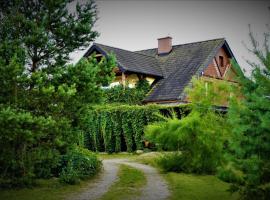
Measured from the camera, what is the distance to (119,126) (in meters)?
24.0

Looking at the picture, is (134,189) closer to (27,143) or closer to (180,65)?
(27,143)

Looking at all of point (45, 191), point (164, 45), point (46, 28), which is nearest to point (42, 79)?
point (46, 28)

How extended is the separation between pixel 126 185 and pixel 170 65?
72.5 feet

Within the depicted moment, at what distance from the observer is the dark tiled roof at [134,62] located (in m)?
30.5

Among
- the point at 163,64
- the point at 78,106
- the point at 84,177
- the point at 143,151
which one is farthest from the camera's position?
the point at 163,64

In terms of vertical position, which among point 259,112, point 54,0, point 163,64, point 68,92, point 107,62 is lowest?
point 259,112

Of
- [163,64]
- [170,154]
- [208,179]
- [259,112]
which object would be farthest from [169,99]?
[259,112]

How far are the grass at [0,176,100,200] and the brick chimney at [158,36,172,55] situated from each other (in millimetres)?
24922

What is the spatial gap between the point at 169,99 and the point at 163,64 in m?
6.50

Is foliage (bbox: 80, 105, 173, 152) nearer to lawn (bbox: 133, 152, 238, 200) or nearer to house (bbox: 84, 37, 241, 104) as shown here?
house (bbox: 84, 37, 241, 104)

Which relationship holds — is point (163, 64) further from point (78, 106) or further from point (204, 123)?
point (78, 106)

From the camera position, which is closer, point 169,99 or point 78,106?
point 78,106

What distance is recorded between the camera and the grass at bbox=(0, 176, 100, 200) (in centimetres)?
1138

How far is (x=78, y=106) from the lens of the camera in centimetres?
1184
